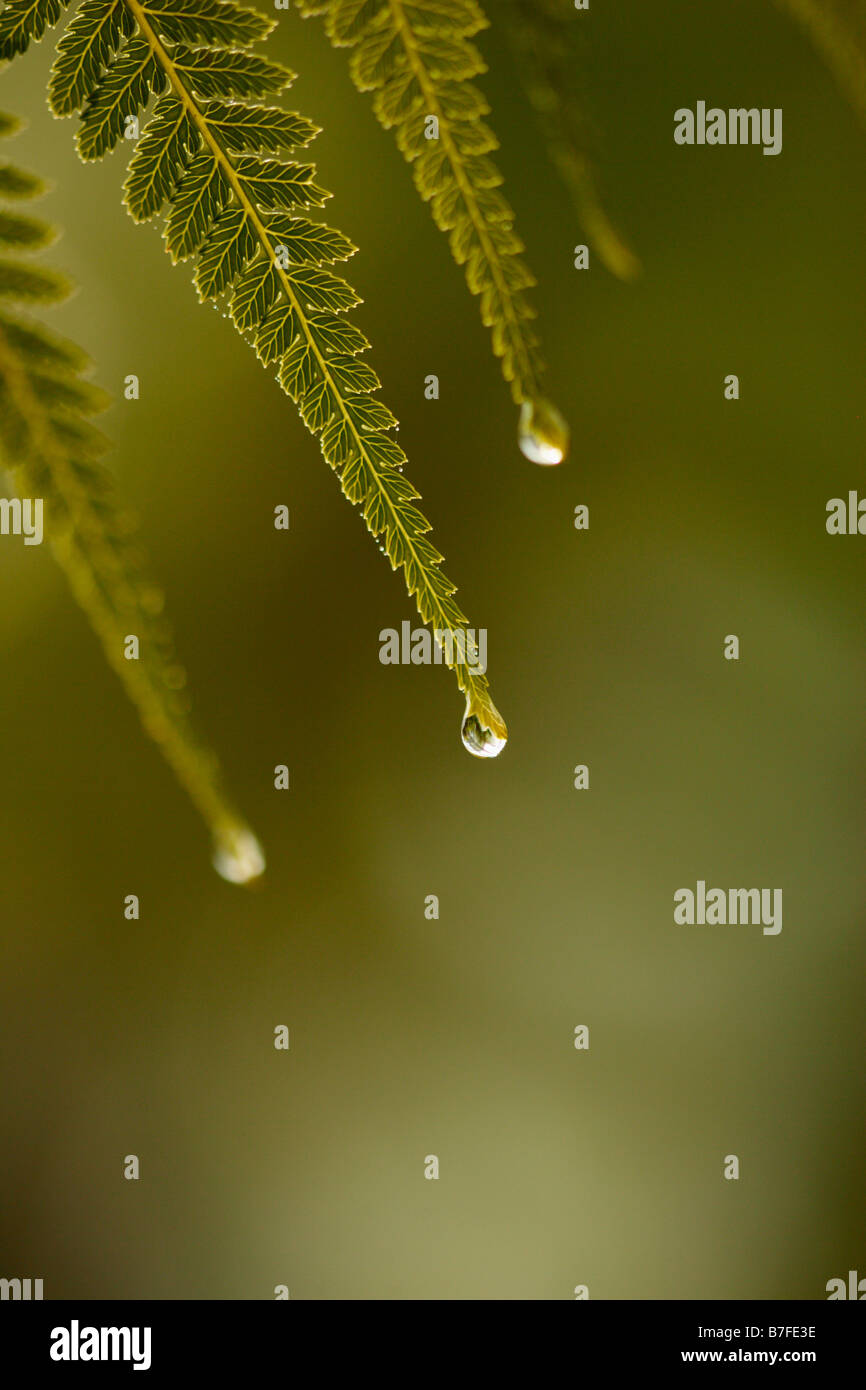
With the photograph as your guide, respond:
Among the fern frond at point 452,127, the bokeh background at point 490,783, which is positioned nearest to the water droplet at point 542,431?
the fern frond at point 452,127

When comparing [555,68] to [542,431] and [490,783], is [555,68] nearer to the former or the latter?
[542,431]

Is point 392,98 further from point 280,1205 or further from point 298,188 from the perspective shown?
point 280,1205

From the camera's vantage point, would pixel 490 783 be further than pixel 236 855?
Yes

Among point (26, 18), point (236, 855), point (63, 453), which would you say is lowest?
point (236, 855)

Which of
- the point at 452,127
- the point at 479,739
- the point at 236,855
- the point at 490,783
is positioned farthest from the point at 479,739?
the point at 490,783

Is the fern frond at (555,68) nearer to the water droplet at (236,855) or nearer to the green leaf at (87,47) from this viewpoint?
the green leaf at (87,47)
